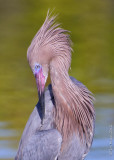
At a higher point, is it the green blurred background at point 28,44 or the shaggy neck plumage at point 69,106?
the green blurred background at point 28,44

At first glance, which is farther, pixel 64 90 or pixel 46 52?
pixel 64 90

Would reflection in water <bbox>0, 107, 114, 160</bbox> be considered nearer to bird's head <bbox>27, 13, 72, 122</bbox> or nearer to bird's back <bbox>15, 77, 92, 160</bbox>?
bird's back <bbox>15, 77, 92, 160</bbox>

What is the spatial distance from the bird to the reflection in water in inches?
47.3

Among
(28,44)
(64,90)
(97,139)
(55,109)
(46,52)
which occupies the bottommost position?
(55,109)

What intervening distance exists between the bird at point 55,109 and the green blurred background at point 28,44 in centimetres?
147

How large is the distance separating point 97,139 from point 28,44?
6.04m

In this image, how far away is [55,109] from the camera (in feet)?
21.5

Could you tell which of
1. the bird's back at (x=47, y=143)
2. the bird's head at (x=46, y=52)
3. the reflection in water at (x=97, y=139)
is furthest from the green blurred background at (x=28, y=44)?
the bird's head at (x=46, y=52)

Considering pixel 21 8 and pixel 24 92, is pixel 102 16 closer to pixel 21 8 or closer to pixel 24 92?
pixel 21 8

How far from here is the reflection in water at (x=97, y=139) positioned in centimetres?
776

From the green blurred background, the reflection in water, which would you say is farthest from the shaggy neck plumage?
the green blurred background

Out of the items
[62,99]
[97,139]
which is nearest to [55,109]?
[62,99]

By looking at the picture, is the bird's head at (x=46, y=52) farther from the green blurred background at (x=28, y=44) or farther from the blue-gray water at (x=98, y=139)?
the green blurred background at (x=28, y=44)

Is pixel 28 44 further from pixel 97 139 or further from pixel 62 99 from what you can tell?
pixel 62 99
